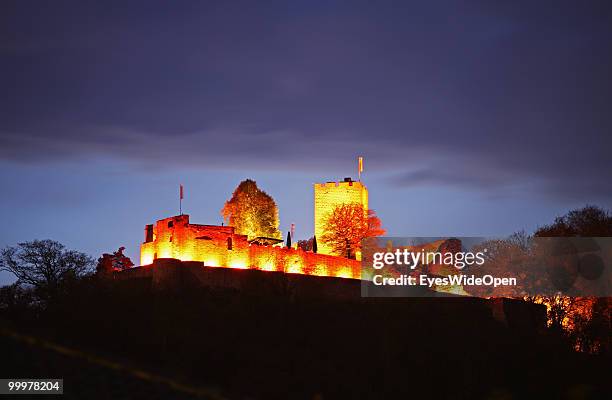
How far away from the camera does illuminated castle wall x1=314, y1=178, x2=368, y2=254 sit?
6431cm

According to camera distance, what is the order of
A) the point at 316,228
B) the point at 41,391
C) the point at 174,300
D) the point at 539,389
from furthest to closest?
the point at 316,228 < the point at 174,300 < the point at 539,389 < the point at 41,391

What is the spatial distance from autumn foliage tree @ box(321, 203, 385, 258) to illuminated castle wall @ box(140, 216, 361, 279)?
1178cm

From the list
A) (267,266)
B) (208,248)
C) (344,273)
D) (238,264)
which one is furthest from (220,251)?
(344,273)

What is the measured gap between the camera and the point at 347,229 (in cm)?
6250

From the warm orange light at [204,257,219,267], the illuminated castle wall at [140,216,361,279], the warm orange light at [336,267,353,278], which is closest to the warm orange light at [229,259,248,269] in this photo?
the illuminated castle wall at [140,216,361,279]

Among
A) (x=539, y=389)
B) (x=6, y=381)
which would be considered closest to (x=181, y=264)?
(x=539, y=389)

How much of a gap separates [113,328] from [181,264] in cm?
654

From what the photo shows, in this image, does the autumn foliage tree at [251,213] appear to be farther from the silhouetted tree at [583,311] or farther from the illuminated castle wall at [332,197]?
the silhouetted tree at [583,311]

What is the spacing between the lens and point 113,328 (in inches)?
1521

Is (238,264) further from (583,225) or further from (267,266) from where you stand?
(583,225)

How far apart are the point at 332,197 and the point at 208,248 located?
1971 centimetres

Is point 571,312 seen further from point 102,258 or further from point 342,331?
point 102,258

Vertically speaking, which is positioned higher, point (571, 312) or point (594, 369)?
point (571, 312)

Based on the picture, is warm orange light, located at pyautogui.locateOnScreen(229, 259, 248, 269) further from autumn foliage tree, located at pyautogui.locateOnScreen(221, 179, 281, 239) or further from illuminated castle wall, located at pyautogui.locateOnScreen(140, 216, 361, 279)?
autumn foliage tree, located at pyautogui.locateOnScreen(221, 179, 281, 239)
